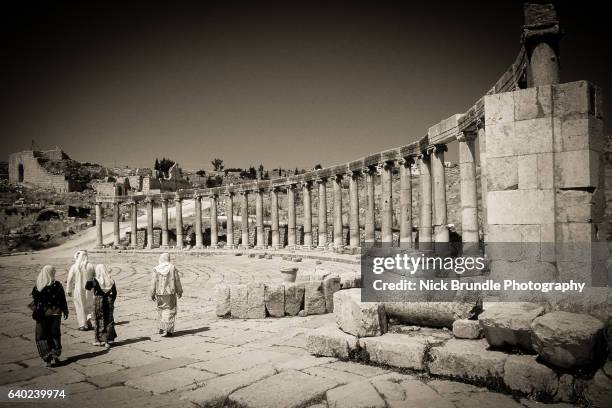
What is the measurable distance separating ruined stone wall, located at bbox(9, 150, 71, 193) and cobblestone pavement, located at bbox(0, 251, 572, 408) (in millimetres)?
67572

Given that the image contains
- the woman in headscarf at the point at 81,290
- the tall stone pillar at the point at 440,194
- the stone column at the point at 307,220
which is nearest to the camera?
the woman in headscarf at the point at 81,290

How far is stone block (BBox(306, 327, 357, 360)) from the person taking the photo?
18.8ft

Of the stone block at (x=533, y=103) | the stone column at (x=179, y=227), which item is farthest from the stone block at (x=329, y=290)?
the stone column at (x=179, y=227)

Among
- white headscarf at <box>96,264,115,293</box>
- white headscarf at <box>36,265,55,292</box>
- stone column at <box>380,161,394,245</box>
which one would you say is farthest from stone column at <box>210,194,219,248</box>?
white headscarf at <box>36,265,55,292</box>

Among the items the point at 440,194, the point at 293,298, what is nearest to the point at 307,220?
the point at 440,194

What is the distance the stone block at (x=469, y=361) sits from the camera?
4402mm

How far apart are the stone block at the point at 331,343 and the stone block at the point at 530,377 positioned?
6.63ft

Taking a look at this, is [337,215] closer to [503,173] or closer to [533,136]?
[503,173]

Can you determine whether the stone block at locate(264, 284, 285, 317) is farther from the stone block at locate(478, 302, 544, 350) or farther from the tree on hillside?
the tree on hillside

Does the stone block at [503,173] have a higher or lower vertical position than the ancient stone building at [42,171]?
lower

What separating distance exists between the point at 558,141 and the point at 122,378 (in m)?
7.09

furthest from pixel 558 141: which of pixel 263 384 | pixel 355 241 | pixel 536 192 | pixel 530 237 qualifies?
pixel 355 241

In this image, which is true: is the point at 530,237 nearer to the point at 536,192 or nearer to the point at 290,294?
the point at 536,192

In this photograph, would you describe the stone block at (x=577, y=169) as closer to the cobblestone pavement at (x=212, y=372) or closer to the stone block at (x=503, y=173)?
the stone block at (x=503, y=173)
